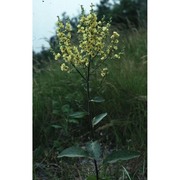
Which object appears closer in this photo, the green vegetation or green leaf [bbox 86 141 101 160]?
green leaf [bbox 86 141 101 160]

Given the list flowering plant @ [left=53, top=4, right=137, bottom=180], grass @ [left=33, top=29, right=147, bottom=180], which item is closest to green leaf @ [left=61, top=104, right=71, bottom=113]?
grass @ [left=33, top=29, right=147, bottom=180]

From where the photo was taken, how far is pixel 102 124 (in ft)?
7.11

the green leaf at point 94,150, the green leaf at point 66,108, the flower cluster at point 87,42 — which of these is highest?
the flower cluster at point 87,42

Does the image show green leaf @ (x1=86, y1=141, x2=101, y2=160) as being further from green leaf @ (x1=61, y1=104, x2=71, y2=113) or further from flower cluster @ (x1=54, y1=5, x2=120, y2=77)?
green leaf @ (x1=61, y1=104, x2=71, y2=113)

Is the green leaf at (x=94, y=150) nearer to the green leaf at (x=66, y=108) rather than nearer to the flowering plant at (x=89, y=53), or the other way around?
the flowering plant at (x=89, y=53)

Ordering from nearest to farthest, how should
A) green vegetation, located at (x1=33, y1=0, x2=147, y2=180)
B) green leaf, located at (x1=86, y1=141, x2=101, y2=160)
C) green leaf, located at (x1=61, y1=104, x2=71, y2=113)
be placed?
green leaf, located at (x1=86, y1=141, x2=101, y2=160)
green vegetation, located at (x1=33, y1=0, x2=147, y2=180)
green leaf, located at (x1=61, y1=104, x2=71, y2=113)

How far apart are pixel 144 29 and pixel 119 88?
4.20ft

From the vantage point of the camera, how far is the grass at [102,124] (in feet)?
6.70

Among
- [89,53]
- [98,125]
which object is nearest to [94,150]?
[89,53]

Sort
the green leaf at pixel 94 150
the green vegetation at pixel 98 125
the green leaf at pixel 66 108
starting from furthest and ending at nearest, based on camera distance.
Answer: the green leaf at pixel 66 108 < the green vegetation at pixel 98 125 < the green leaf at pixel 94 150

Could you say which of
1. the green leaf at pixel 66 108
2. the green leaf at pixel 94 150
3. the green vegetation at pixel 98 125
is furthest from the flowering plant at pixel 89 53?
the green leaf at pixel 66 108

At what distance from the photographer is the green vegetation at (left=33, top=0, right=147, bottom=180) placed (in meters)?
2.04
